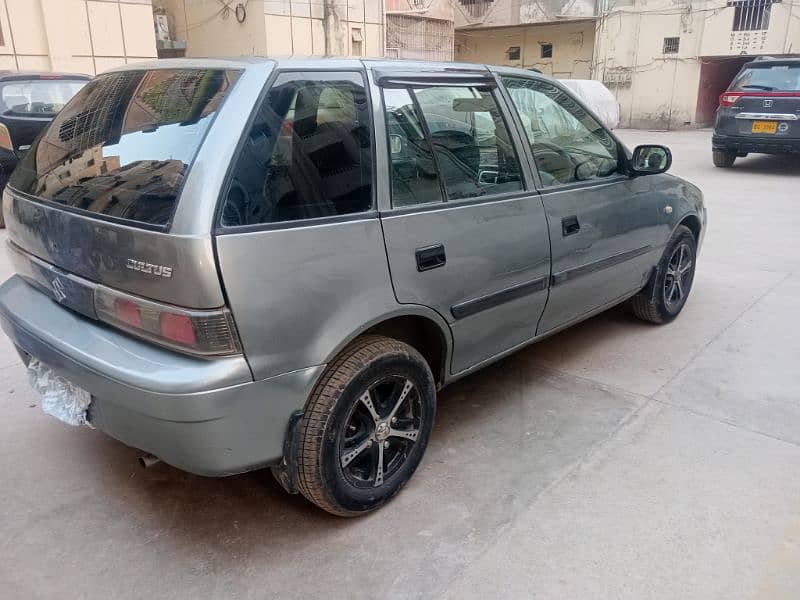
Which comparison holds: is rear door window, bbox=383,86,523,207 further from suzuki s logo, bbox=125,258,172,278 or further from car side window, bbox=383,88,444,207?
suzuki s logo, bbox=125,258,172,278

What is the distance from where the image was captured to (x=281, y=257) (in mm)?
2107

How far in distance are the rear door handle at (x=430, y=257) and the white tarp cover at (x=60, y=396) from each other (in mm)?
1304

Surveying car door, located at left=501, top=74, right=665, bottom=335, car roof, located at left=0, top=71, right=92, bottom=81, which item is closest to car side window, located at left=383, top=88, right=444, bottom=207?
car door, located at left=501, top=74, right=665, bottom=335

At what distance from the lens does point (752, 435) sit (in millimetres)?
3113

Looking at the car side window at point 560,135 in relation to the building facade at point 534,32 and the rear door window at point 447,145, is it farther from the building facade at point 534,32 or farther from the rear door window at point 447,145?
the building facade at point 534,32

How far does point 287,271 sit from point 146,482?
132 cm

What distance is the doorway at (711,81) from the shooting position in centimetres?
2141

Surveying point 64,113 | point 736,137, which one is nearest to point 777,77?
point 736,137

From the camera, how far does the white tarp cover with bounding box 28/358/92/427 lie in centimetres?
237

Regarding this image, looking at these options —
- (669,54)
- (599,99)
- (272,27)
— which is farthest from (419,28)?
(669,54)

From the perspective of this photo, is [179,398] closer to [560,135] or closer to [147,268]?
[147,268]

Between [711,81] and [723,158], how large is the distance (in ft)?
40.3

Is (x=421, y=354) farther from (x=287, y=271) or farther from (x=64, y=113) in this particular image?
(x=64, y=113)

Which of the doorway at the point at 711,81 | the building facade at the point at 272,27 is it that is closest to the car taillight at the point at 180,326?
the building facade at the point at 272,27
